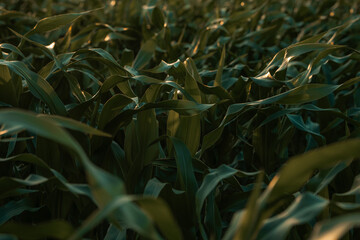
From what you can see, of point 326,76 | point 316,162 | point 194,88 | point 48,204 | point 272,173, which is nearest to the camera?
point 316,162

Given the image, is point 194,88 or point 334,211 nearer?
point 334,211

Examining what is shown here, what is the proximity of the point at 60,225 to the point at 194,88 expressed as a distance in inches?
21.7

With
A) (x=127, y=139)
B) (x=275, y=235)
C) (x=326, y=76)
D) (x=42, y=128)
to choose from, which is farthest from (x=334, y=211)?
(x=326, y=76)

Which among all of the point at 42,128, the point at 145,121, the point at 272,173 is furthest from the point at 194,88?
the point at 42,128

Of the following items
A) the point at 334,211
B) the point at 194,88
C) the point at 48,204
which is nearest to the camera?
the point at 334,211

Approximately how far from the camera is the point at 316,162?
589 mm

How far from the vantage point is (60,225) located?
0.63 m

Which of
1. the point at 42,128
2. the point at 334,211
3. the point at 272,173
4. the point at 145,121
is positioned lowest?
the point at 272,173

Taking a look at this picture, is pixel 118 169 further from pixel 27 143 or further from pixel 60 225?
pixel 60 225

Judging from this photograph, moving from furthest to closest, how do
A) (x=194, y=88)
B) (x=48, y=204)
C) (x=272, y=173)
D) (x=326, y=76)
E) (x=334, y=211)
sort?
(x=326, y=76), (x=272, y=173), (x=194, y=88), (x=48, y=204), (x=334, y=211)

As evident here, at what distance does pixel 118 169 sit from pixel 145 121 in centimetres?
11

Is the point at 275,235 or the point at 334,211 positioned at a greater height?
the point at 275,235

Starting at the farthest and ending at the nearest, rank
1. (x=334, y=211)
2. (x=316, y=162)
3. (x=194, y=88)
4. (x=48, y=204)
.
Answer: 1. (x=194, y=88)
2. (x=48, y=204)
3. (x=334, y=211)
4. (x=316, y=162)

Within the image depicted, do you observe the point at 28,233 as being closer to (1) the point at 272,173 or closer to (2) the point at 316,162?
(2) the point at 316,162
